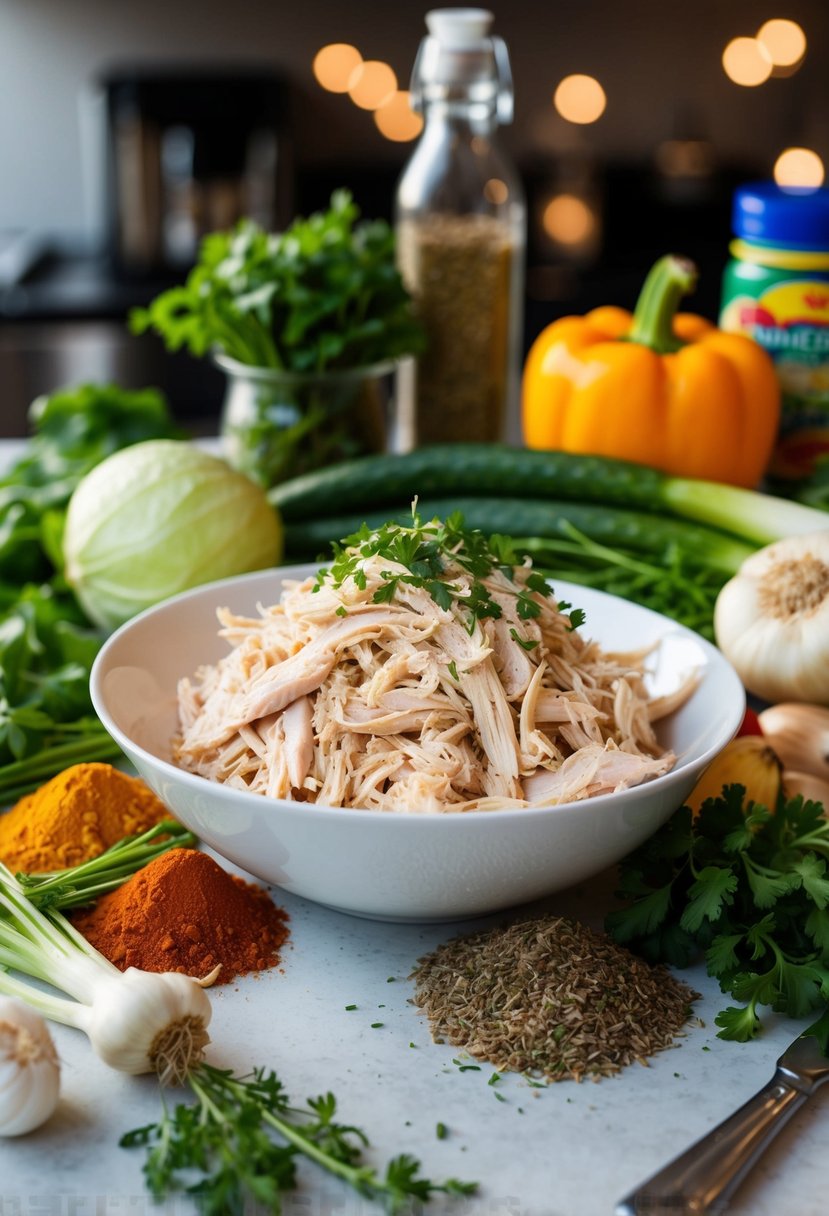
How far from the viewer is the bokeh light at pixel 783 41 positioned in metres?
5.05

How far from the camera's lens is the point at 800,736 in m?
1.48

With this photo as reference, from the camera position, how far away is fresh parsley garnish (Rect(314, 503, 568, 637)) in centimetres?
124

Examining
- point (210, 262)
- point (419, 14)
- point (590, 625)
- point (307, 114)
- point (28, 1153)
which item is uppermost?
point (419, 14)

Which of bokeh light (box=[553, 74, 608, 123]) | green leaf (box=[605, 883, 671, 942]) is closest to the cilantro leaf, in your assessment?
green leaf (box=[605, 883, 671, 942])

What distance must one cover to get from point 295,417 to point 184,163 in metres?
2.45

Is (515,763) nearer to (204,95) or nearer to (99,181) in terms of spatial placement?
(204,95)

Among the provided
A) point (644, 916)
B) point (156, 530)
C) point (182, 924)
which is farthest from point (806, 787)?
point (156, 530)

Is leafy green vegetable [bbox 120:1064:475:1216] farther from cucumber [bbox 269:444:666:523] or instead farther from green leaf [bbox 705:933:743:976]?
cucumber [bbox 269:444:666:523]

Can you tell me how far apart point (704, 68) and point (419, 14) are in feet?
3.96

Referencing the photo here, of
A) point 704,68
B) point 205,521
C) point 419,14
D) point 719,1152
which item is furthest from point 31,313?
point 719,1152

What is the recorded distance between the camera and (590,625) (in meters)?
1.56

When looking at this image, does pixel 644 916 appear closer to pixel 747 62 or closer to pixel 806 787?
pixel 806 787

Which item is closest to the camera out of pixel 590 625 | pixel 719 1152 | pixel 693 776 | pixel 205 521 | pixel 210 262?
pixel 719 1152

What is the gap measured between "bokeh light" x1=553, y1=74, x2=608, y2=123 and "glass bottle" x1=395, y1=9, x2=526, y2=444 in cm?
308
